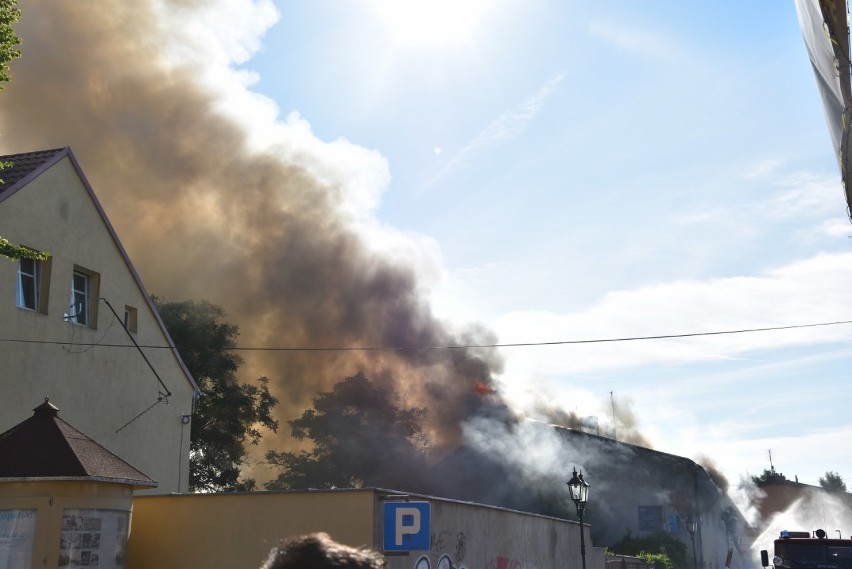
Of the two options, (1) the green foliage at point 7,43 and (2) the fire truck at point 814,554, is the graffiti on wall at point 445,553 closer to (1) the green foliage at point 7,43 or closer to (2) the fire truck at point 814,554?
(2) the fire truck at point 814,554

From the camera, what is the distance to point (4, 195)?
15.9 m

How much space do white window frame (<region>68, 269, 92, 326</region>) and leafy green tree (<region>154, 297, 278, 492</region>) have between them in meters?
16.4

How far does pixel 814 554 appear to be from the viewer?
14648 mm

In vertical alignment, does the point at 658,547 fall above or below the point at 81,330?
below

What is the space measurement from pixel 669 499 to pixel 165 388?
27.9 m

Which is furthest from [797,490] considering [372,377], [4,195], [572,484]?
[4,195]

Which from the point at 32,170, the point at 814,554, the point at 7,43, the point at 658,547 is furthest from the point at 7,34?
the point at 658,547

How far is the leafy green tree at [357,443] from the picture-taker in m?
38.2

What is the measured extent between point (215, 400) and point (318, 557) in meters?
35.1

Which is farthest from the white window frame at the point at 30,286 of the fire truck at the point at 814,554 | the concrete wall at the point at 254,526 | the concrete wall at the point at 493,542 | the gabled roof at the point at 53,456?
the fire truck at the point at 814,554

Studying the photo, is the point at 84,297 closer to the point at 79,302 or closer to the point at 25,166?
the point at 79,302

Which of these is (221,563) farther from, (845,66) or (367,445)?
(367,445)

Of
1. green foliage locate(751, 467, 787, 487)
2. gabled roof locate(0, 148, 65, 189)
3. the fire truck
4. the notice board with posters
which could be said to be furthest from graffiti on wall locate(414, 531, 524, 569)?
green foliage locate(751, 467, 787, 487)

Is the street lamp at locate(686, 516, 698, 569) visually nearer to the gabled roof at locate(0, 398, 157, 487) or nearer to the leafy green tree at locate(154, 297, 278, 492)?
the leafy green tree at locate(154, 297, 278, 492)
